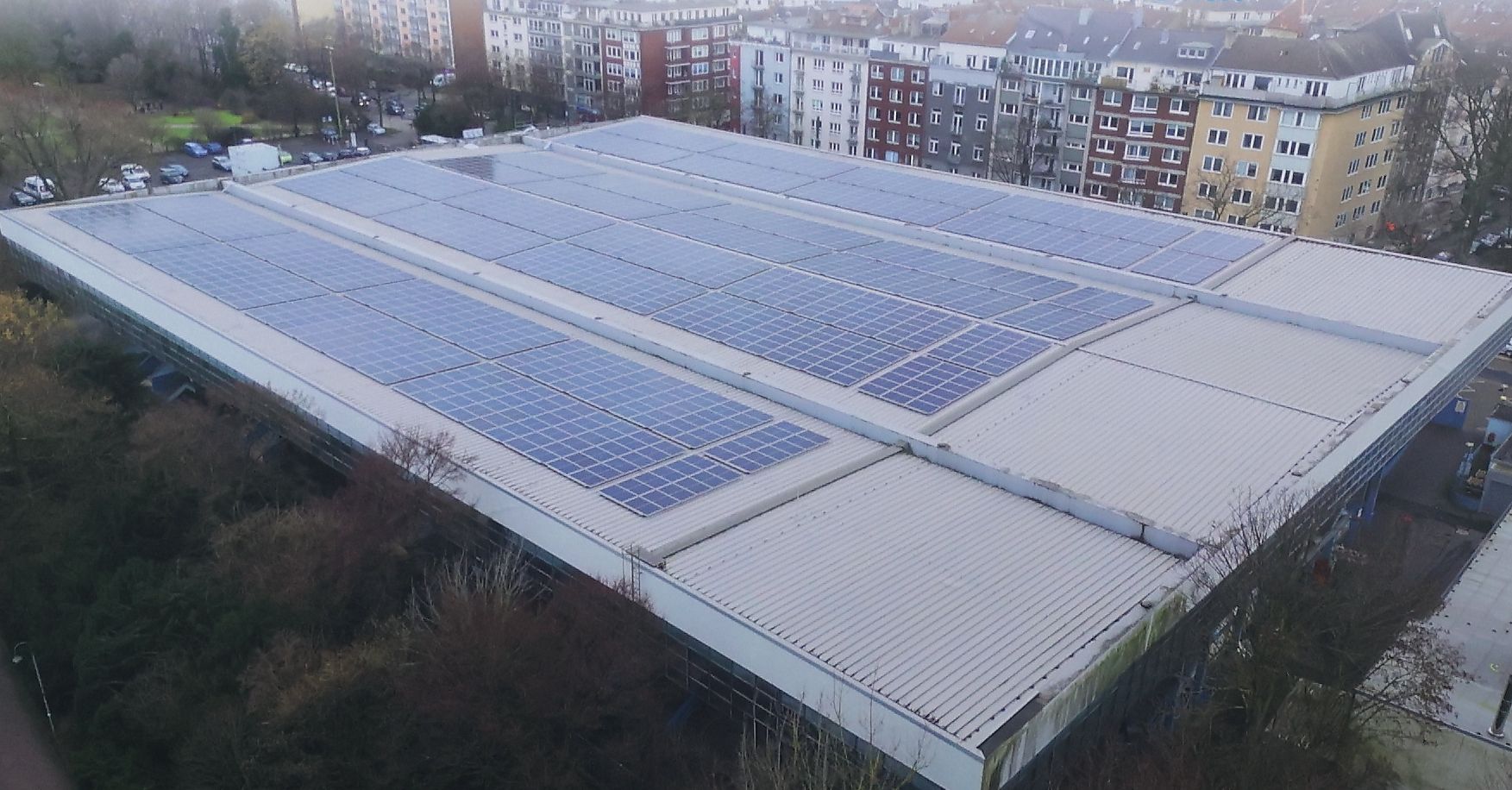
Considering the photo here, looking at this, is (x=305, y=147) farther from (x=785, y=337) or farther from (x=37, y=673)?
(x=37, y=673)

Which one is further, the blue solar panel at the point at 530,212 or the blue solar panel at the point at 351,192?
the blue solar panel at the point at 351,192

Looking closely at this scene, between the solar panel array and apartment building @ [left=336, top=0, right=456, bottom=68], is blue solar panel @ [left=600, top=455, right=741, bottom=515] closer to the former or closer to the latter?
the solar panel array

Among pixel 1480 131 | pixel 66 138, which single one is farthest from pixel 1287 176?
pixel 66 138

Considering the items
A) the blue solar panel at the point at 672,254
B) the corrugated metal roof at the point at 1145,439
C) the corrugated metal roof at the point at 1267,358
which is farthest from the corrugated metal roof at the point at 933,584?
the blue solar panel at the point at 672,254

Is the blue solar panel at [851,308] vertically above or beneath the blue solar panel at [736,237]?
beneath

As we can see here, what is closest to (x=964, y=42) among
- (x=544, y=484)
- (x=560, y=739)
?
(x=544, y=484)

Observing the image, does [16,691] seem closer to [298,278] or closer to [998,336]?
[298,278]

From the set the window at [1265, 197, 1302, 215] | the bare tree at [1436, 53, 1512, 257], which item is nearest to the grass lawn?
the window at [1265, 197, 1302, 215]

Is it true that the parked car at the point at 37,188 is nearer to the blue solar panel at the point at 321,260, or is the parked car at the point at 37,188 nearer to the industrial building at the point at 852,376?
the industrial building at the point at 852,376
